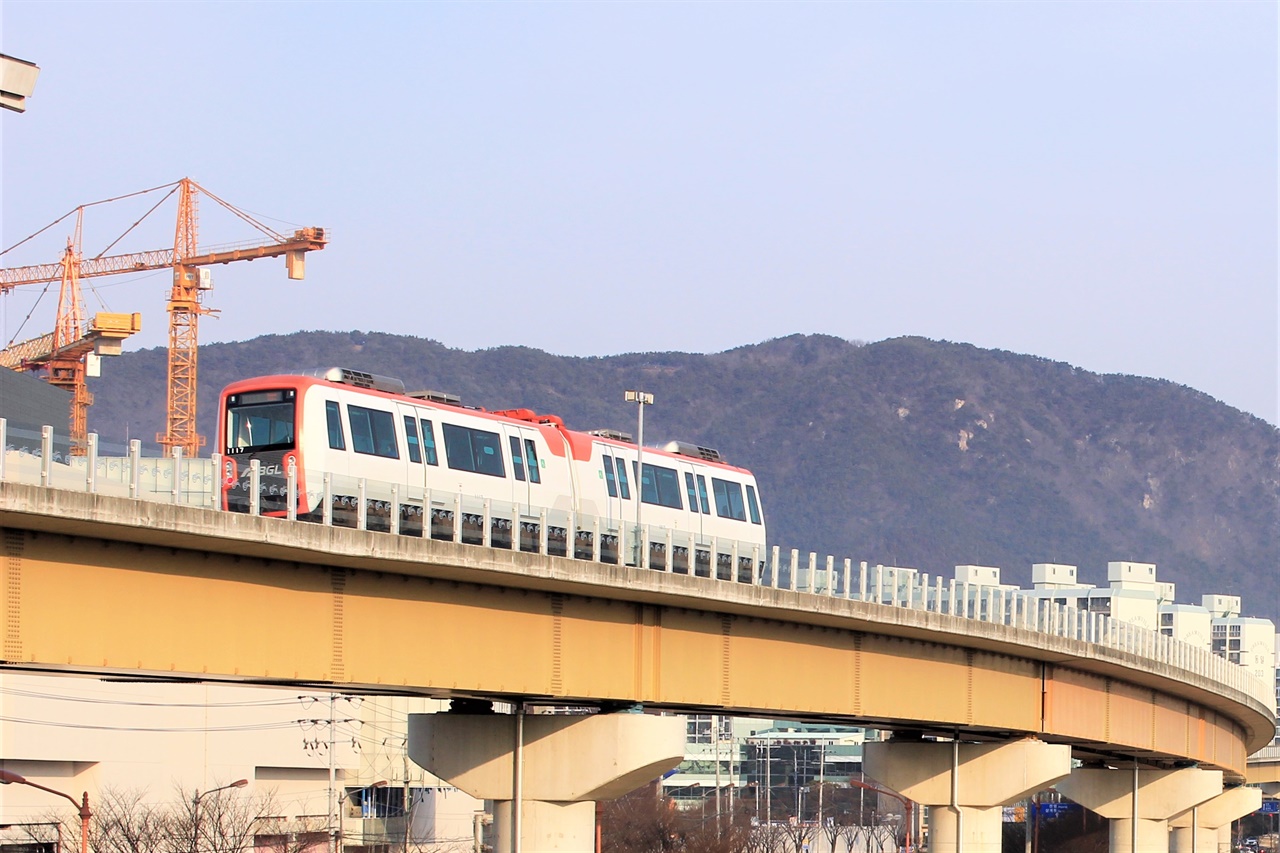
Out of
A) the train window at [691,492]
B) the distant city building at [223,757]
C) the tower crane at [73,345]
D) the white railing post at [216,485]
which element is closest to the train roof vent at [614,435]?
the train window at [691,492]

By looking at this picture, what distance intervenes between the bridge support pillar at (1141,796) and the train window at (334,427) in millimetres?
47375

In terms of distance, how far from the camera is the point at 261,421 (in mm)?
40719

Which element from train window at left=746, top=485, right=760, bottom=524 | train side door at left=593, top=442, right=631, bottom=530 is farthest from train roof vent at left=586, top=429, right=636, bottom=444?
train window at left=746, top=485, right=760, bottom=524

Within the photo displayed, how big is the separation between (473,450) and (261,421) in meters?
5.50

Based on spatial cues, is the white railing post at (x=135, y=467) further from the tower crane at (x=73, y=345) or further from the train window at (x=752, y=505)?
the tower crane at (x=73, y=345)

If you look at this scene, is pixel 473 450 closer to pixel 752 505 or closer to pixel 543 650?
pixel 543 650

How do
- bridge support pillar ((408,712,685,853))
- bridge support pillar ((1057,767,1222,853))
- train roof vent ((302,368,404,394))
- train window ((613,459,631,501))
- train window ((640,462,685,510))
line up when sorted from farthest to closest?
bridge support pillar ((1057,767,1222,853)) → train window ((640,462,685,510)) → train window ((613,459,631,501)) → train roof vent ((302,368,404,394)) → bridge support pillar ((408,712,685,853))

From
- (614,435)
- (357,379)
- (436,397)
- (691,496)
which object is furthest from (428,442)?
(691,496)

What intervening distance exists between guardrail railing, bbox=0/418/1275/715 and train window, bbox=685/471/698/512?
6834 mm

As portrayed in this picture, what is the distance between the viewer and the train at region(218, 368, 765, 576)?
35469 mm

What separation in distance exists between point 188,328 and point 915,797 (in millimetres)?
106751

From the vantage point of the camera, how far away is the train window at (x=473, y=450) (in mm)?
43125

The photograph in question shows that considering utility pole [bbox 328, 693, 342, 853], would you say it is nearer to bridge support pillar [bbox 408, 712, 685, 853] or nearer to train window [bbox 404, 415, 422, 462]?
train window [bbox 404, 415, 422, 462]

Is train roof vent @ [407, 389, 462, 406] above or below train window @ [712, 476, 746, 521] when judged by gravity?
above
